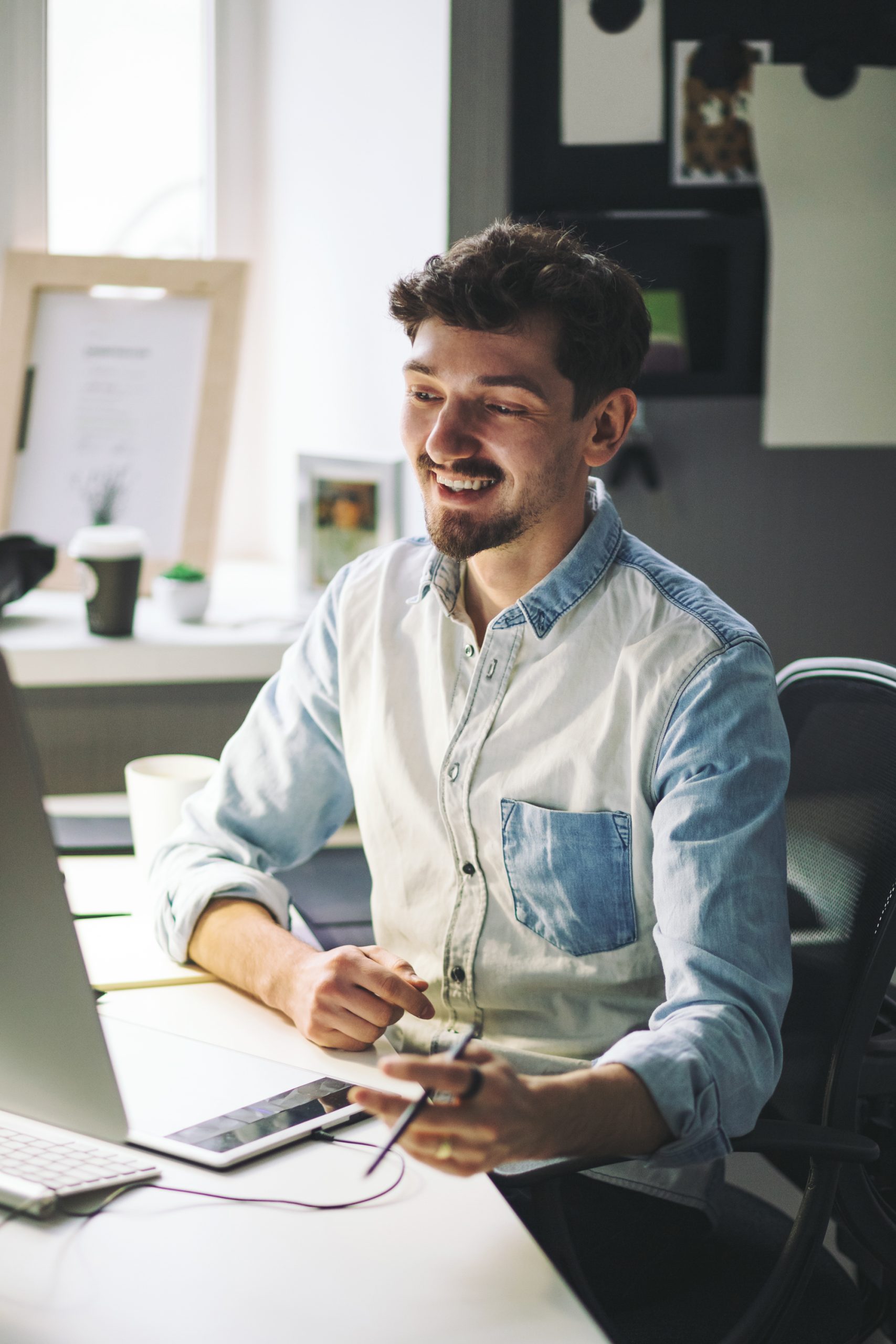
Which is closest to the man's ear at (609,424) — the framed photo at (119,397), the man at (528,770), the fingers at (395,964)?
the man at (528,770)

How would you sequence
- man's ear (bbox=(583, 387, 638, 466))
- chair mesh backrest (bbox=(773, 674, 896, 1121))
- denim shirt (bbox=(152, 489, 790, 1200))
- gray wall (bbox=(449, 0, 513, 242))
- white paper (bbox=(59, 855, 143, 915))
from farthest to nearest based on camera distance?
gray wall (bbox=(449, 0, 513, 242)) < white paper (bbox=(59, 855, 143, 915)) < man's ear (bbox=(583, 387, 638, 466)) < chair mesh backrest (bbox=(773, 674, 896, 1121)) < denim shirt (bbox=(152, 489, 790, 1200))

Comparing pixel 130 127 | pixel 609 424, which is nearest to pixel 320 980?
pixel 609 424

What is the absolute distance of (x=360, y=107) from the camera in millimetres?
2109

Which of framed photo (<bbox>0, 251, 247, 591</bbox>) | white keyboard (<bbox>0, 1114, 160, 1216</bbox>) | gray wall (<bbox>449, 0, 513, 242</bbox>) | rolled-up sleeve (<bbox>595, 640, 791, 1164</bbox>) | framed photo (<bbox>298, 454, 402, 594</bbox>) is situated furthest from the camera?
framed photo (<bbox>0, 251, 247, 591</bbox>)

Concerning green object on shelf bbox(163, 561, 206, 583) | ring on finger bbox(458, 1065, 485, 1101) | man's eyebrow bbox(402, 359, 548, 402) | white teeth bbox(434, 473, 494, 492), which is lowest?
ring on finger bbox(458, 1065, 485, 1101)

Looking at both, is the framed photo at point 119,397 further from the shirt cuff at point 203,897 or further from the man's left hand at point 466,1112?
the man's left hand at point 466,1112

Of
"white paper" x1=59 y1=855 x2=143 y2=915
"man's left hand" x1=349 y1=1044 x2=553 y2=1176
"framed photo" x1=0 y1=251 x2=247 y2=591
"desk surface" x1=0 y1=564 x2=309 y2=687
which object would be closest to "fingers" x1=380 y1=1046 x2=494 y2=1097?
"man's left hand" x1=349 y1=1044 x2=553 y2=1176

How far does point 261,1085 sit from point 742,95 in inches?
61.2

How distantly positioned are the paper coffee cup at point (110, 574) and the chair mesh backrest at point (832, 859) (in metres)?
1.07

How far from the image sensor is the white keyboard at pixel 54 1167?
0.79 metres

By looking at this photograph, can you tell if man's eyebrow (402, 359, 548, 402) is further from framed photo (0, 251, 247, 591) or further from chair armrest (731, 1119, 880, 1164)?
framed photo (0, 251, 247, 591)

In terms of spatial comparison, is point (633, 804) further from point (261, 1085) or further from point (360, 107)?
point (360, 107)

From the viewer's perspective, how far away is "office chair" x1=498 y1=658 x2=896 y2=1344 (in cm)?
104

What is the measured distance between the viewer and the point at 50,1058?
2.47ft
